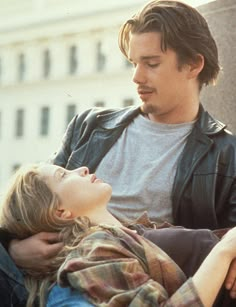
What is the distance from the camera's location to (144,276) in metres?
2.84

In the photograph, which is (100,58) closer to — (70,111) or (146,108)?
(70,111)

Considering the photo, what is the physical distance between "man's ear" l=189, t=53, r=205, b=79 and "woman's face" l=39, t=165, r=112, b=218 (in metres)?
0.86

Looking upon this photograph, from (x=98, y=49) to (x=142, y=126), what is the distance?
1530 inches

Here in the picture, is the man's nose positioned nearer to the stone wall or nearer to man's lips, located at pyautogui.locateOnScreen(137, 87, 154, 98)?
man's lips, located at pyautogui.locateOnScreen(137, 87, 154, 98)

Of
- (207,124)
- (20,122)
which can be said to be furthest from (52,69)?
(207,124)

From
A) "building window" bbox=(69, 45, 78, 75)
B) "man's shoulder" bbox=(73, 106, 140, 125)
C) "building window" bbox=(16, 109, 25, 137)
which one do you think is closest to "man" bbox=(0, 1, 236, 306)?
"man's shoulder" bbox=(73, 106, 140, 125)

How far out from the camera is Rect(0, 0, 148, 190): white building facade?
140 feet

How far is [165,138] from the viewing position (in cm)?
381

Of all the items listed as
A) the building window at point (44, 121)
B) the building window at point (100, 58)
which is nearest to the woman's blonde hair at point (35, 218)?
the building window at point (100, 58)

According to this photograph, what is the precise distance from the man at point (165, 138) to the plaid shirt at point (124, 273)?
0.65 meters

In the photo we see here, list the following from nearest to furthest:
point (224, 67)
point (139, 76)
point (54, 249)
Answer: point (54, 249)
point (139, 76)
point (224, 67)

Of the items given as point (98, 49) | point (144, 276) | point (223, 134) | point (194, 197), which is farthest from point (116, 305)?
point (98, 49)

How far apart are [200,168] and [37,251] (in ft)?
2.69

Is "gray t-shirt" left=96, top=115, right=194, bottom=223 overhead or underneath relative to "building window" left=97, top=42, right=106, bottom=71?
overhead
